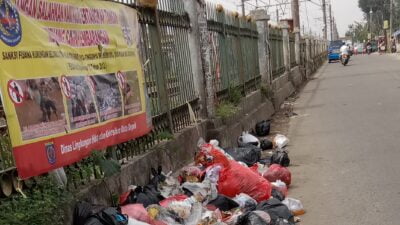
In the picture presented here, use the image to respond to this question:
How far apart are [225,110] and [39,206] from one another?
5.48 metres

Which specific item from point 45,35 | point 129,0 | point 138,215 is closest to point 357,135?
point 129,0

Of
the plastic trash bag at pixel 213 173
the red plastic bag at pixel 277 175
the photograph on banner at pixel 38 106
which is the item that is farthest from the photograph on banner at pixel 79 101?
the red plastic bag at pixel 277 175

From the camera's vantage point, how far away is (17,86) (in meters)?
3.35

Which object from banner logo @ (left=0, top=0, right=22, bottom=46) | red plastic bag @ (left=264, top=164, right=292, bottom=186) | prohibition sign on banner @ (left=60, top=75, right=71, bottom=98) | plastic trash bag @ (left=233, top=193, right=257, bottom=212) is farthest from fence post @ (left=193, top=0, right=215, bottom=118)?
banner logo @ (left=0, top=0, right=22, bottom=46)

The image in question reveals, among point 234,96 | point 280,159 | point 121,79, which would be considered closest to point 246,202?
point 121,79

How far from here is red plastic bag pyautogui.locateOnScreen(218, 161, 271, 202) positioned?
17.9 ft

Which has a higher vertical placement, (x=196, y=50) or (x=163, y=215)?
(x=196, y=50)

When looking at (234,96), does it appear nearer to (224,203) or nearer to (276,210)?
(224,203)

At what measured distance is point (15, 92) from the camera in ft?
10.9

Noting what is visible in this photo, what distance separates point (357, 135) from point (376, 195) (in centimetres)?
378

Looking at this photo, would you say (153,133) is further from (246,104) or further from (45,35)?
(246,104)

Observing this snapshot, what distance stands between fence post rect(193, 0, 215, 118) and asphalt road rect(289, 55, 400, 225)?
1.53m

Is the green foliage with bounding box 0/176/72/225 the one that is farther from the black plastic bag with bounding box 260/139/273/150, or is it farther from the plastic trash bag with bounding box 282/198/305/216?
the black plastic bag with bounding box 260/139/273/150

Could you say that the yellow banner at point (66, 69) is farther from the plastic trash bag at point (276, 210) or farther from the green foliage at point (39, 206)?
the plastic trash bag at point (276, 210)
